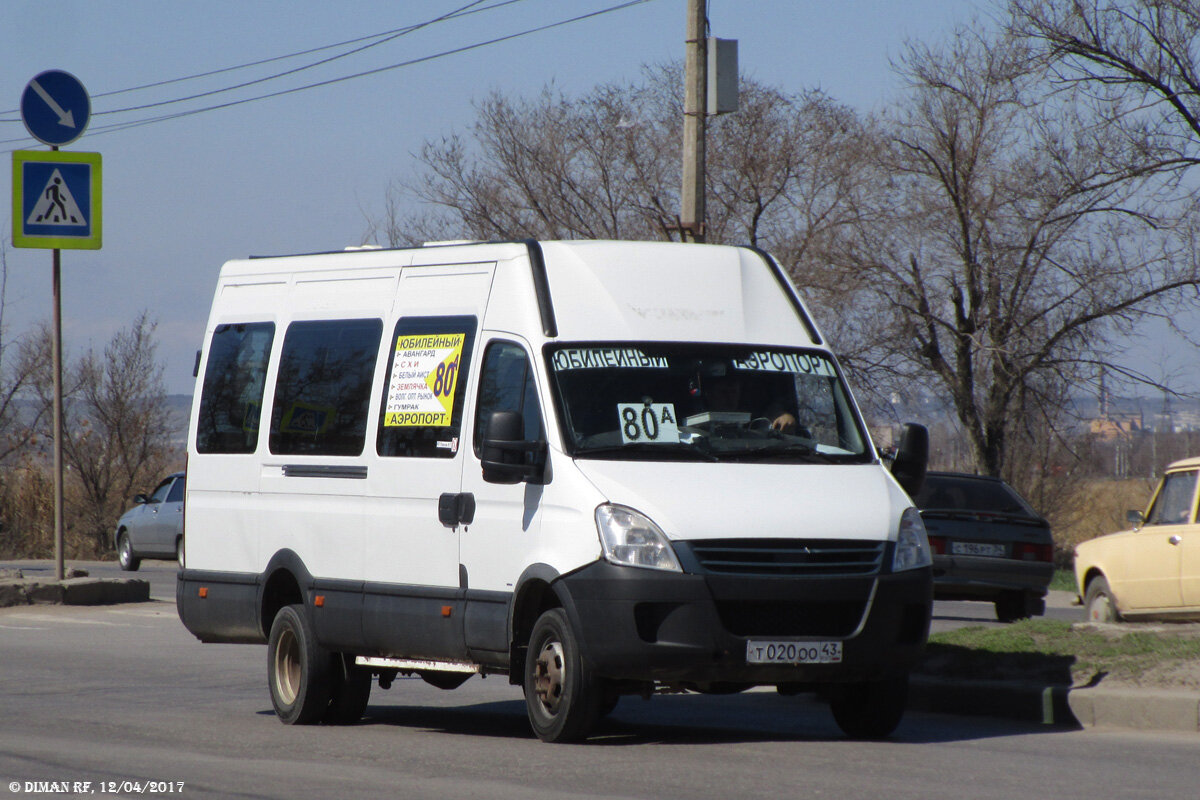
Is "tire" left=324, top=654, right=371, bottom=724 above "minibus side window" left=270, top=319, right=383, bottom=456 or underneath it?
underneath

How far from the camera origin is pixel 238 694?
11500 mm

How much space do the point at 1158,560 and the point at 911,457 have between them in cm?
651

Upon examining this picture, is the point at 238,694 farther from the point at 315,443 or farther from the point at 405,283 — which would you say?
the point at 405,283

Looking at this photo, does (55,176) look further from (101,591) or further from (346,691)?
(346,691)

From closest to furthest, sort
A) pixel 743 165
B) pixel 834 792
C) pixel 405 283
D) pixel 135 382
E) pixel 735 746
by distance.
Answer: pixel 834 792
pixel 735 746
pixel 405 283
pixel 743 165
pixel 135 382

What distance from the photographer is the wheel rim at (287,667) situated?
9.95m

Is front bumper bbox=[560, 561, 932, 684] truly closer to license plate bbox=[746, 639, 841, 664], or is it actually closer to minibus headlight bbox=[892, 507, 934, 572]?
license plate bbox=[746, 639, 841, 664]

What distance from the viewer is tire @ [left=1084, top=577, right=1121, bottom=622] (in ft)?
50.4

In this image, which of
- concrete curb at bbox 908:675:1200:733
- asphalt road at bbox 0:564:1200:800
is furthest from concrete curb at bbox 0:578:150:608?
concrete curb at bbox 908:675:1200:733

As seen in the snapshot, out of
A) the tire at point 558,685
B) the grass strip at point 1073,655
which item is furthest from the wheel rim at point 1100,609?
the tire at point 558,685

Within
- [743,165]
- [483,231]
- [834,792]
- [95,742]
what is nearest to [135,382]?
[483,231]

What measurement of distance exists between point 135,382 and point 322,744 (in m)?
30.7

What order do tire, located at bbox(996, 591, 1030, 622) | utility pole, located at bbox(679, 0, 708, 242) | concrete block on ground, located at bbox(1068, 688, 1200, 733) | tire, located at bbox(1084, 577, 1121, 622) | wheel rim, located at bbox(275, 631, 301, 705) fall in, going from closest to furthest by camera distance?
concrete block on ground, located at bbox(1068, 688, 1200, 733), wheel rim, located at bbox(275, 631, 301, 705), tire, located at bbox(1084, 577, 1121, 622), utility pole, located at bbox(679, 0, 708, 242), tire, located at bbox(996, 591, 1030, 622)

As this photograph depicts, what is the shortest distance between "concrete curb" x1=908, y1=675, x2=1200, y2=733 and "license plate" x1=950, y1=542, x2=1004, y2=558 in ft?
26.7
